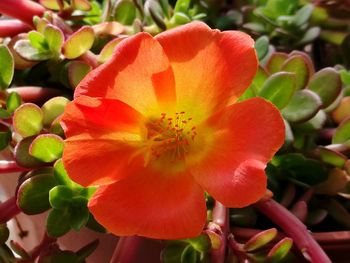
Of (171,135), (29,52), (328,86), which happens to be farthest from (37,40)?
(328,86)

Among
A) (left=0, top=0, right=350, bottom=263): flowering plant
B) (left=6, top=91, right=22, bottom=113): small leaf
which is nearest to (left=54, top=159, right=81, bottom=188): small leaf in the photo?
(left=0, top=0, right=350, bottom=263): flowering plant

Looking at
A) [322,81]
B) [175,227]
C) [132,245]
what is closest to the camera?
[175,227]

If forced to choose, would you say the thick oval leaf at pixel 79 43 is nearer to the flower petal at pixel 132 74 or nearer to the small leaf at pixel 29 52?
the small leaf at pixel 29 52

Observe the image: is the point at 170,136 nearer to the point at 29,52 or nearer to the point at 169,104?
the point at 169,104

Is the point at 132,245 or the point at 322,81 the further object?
the point at 322,81

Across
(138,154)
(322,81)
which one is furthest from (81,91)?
(322,81)

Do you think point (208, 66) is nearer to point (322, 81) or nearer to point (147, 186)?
point (147, 186)
